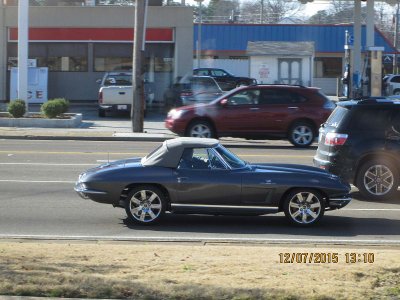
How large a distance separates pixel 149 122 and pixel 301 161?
13.9 meters

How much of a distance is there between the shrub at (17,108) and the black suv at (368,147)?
17412 mm

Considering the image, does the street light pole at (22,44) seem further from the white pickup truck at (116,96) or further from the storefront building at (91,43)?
the storefront building at (91,43)

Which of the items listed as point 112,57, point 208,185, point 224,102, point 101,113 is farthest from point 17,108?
point 208,185

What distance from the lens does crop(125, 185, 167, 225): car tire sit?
37.7ft

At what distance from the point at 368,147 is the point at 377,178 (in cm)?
59

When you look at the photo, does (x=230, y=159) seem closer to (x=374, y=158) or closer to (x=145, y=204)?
(x=145, y=204)

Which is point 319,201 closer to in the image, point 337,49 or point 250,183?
point 250,183

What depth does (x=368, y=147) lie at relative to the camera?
1385 centimetres

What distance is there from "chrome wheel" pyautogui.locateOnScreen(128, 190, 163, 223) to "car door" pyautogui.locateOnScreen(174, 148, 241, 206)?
0.34 m

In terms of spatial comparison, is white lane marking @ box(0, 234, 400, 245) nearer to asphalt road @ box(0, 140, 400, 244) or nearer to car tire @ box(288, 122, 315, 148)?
asphalt road @ box(0, 140, 400, 244)

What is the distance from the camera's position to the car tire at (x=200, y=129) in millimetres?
22969

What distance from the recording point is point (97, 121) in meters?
32.2
